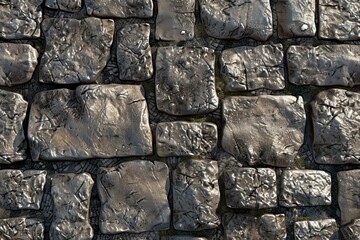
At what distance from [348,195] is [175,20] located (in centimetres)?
84

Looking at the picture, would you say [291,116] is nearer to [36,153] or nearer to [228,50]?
[228,50]

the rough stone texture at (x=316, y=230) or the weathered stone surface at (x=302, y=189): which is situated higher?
the weathered stone surface at (x=302, y=189)

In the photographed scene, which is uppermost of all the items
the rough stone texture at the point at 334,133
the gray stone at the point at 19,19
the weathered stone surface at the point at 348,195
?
the gray stone at the point at 19,19

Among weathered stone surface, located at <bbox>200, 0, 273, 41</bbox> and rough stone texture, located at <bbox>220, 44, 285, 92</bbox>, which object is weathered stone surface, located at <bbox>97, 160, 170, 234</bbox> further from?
weathered stone surface, located at <bbox>200, 0, 273, 41</bbox>

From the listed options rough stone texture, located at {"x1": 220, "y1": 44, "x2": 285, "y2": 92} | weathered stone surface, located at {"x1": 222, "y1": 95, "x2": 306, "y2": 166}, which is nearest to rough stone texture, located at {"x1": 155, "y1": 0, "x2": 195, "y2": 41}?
rough stone texture, located at {"x1": 220, "y1": 44, "x2": 285, "y2": 92}

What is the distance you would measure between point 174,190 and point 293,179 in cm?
40

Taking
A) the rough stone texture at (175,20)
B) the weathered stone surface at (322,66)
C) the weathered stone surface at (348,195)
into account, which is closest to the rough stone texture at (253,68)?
the weathered stone surface at (322,66)

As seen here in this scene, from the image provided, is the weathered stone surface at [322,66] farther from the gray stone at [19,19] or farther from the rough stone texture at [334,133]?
the gray stone at [19,19]

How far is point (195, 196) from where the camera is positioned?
1.78 metres

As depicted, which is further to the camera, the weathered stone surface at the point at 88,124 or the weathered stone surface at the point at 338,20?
the weathered stone surface at the point at 338,20

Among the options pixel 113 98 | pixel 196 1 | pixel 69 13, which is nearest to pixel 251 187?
pixel 113 98

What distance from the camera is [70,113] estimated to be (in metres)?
1.80

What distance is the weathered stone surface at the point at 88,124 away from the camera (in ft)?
5.85

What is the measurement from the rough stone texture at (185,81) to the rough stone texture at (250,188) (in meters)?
0.24
